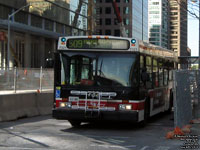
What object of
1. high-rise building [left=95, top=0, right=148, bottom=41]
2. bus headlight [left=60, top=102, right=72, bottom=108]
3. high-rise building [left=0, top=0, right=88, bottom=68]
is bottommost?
bus headlight [left=60, top=102, right=72, bottom=108]

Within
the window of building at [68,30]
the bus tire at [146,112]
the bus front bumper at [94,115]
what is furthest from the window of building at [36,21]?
the bus front bumper at [94,115]

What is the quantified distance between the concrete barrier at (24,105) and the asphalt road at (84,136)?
74cm

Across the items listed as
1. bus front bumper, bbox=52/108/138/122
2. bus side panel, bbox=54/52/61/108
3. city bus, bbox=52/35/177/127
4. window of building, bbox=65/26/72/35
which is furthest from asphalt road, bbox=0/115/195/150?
window of building, bbox=65/26/72/35

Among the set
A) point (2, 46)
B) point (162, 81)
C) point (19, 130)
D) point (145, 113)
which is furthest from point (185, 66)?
point (2, 46)

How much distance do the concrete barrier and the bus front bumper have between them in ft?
9.96

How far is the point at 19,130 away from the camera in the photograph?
37.8 ft

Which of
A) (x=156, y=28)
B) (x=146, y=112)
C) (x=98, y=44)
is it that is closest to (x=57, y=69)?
(x=98, y=44)

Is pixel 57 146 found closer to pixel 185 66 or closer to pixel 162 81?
pixel 162 81

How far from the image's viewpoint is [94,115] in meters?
11.4

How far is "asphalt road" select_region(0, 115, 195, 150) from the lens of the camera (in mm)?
8773

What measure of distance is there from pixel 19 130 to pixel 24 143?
2.47 metres

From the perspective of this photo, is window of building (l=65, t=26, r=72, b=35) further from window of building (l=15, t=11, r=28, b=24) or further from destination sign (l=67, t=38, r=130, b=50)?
destination sign (l=67, t=38, r=130, b=50)

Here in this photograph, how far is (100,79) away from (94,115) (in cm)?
109

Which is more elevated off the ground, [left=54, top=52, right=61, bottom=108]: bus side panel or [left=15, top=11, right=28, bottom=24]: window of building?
[left=15, top=11, right=28, bottom=24]: window of building
